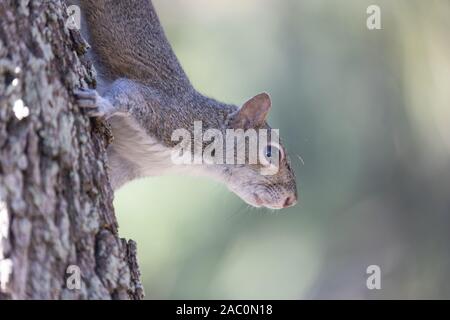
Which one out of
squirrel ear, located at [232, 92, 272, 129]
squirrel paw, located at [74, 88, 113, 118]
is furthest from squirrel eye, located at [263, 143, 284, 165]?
squirrel paw, located at [74, 88, 113, 118]

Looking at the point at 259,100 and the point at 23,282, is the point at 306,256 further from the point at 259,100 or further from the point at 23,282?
the point at 23,282

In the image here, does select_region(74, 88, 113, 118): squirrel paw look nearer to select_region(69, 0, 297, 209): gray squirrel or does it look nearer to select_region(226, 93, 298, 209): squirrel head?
select_region(69, 0, 297, 209): gray squirrel

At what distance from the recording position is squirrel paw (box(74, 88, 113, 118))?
9.33 feet

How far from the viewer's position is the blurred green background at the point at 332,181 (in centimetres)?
825

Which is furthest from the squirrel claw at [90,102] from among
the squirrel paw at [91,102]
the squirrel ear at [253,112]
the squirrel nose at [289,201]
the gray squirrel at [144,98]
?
the squirrel nose at [289,201]

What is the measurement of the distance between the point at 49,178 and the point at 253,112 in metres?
1.81

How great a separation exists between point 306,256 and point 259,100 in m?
4.61

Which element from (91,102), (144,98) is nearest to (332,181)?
(144,98)

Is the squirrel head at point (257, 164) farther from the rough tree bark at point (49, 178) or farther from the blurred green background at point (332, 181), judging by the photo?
the blurred green background at point (332, 181)

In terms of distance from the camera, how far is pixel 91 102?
287cm

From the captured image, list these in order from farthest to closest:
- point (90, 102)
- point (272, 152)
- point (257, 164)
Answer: point (272, 152) → point (257, 164) → point (90, 102)

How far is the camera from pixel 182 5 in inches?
379

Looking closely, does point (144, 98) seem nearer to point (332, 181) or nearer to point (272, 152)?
point (272, 152)
